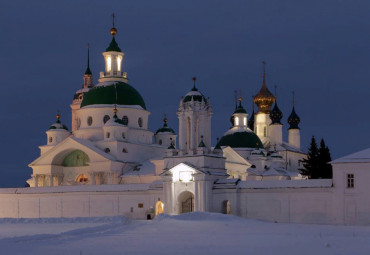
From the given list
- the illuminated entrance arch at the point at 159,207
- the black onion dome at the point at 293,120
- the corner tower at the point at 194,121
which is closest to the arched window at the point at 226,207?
the corner tower at the point at 194,121

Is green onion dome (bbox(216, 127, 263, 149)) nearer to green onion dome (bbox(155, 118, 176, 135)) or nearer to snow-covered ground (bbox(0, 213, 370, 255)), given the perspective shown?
green onion dome (bbox(155, 118, 176, 135))

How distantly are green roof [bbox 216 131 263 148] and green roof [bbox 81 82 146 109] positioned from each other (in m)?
10.4

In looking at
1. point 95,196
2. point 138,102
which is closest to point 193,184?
point 95,196

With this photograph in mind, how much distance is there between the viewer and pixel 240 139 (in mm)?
70625

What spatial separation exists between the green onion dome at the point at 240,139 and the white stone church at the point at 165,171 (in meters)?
0.10

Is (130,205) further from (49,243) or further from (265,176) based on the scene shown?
(49,243)

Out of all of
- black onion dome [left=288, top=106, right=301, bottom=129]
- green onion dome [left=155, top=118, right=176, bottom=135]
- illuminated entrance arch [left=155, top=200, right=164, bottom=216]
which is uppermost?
black onion dome [left=288, top=106, right=301, bottom=129]

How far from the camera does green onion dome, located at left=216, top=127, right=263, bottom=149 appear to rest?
7044cm

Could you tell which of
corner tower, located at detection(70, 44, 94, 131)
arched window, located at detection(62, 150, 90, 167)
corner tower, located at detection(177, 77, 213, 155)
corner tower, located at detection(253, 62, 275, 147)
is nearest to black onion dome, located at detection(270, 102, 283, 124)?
corner tower, located at detection(253, 62, 275, 147)

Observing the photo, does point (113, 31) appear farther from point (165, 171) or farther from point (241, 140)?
point (165, 171)

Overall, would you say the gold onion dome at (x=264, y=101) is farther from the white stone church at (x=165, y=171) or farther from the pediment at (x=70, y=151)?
the pediment at (x=70, y=151)

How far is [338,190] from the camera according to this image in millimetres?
40625

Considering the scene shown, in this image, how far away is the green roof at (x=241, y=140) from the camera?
70.4 m

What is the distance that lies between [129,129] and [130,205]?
14657 mm
